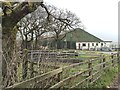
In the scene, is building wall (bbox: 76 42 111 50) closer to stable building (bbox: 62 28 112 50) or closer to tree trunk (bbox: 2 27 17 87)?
stable building (bbox: 62 28 112 50)

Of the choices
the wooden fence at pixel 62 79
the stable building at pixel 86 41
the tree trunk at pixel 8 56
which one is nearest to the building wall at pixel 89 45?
the stable building at pixel 86 41

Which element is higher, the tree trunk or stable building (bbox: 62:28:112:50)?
stable building (bbox: 62:28:112:50)

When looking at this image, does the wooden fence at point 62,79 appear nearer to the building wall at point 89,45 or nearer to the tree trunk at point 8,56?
the tree trunk at point 8,56

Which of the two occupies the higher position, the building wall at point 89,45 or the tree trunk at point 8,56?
the building wall at point 89,45

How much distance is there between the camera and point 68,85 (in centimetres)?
788

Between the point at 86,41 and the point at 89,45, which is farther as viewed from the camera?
the point at 86,41

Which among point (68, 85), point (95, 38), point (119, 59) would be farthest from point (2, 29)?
point (95, 38)

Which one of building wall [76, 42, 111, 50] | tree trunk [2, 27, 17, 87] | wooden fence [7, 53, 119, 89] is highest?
building wall [76, 42, 111, 50]

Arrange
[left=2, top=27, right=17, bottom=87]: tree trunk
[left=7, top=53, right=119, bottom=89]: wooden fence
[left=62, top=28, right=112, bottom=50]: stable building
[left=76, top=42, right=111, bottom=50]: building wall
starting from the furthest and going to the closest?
[left=62, top=28, right=112, bottom=50]: stable building, [left=76, top=42, right=111, bottom=50]: building wall, [left=2, top=27, right=17, bottom=87]: tree trunk, [left=7, top=53, right=119, bottom=89]: wooden fence

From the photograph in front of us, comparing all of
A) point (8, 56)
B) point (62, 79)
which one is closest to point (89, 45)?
point (62, 79)

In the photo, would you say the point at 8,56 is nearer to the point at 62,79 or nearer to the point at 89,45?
the point at 62,79

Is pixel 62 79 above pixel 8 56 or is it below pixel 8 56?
below

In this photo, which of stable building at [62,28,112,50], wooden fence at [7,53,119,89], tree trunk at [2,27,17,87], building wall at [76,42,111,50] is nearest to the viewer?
wooden fence at [7,53,119,89]

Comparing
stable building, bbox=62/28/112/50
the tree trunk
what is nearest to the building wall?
stable building, bbox=62/28/112/50
